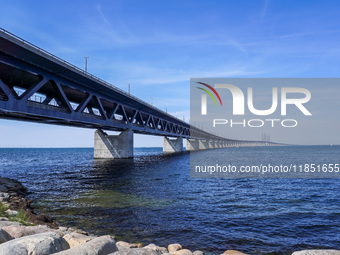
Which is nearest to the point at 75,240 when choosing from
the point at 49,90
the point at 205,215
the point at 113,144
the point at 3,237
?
the point at 3,237

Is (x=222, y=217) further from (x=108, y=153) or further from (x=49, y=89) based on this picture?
Answer: (x=108, y=153)

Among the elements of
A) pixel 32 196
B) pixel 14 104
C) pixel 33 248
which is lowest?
pixel 32 196

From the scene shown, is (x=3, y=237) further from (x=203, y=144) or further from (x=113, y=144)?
(x=203, y=144)

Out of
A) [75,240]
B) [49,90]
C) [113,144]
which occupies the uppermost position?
[49,90]

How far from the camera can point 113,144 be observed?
6241 cm

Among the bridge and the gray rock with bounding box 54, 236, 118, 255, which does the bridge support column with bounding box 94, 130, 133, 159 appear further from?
the gray rock with bounding box 54, 236, 118, 255

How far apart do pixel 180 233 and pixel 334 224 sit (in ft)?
26.9

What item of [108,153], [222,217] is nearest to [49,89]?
[108,153]

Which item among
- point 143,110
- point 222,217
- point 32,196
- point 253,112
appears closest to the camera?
point 222,217

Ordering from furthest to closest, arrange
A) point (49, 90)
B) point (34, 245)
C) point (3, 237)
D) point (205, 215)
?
point (49, 90)
point (205, 215)
point (3, 237)
point (34, 245)

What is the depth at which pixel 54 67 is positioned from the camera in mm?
31141

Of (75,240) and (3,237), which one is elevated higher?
(3,237)

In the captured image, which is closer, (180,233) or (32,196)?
(180,233)

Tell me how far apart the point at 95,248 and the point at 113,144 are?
57.3 meters
